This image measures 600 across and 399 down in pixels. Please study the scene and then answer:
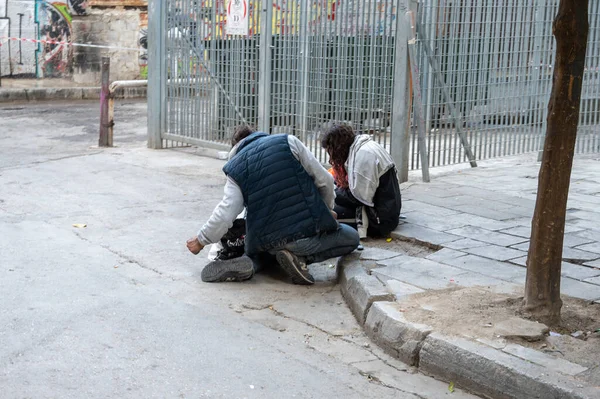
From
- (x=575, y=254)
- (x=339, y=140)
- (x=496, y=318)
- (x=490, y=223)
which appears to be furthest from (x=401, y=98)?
(x=496, y=318)

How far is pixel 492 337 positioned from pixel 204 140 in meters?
7.58

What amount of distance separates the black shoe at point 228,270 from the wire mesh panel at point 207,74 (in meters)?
5.01

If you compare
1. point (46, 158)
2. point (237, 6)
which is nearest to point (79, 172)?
point (46, 158)

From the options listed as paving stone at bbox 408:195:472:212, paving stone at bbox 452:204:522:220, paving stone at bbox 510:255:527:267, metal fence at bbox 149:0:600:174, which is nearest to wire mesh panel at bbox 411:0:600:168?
metal fence at bbox 149:0:600:174

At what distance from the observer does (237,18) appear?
10930mm

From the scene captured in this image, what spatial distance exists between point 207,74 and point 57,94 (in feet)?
30.5

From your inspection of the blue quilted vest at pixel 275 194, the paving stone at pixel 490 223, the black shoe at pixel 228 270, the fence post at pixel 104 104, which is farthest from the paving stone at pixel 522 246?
the fence post at pixel 104 104

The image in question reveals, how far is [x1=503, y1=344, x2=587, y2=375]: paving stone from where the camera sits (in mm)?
4250

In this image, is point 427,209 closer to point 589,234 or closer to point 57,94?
point 589,234

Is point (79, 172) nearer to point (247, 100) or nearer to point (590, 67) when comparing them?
point (247, 100)

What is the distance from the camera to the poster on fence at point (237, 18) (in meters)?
10.8

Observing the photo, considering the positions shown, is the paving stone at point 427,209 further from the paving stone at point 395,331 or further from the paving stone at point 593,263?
the paving stone at point 395,331

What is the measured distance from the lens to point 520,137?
10.8m

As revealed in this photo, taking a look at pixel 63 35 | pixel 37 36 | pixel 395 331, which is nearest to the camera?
pixel 395 331
